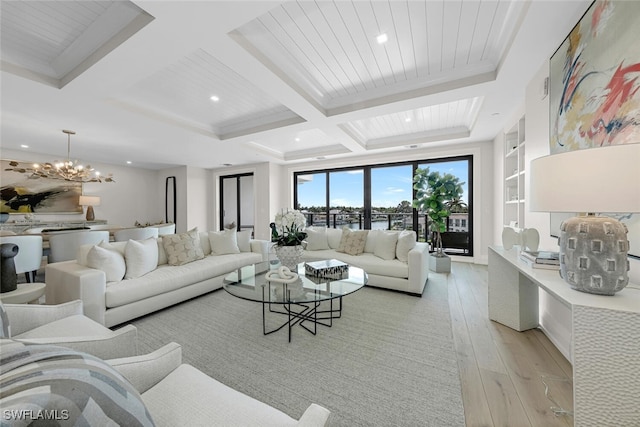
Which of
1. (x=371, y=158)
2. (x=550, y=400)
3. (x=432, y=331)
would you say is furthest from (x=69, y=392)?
(x=371, y=158)

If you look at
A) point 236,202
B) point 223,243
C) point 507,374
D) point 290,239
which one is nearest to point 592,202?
point 507,374

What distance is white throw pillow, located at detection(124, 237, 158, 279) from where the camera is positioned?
2.62 m

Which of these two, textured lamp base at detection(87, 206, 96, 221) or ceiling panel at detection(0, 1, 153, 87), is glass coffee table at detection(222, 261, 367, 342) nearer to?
ceiling panel at detection(0, 1, 153, 87)

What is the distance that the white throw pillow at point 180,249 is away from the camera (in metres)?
3.14

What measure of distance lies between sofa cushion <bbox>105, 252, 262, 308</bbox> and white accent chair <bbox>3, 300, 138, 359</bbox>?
775mm

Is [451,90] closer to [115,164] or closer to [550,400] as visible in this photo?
[550,400]

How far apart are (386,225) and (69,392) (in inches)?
240

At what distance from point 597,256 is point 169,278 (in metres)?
3.48

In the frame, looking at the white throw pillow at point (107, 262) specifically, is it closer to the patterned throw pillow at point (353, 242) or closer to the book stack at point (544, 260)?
the patterned throw pillow at point (353, 242)

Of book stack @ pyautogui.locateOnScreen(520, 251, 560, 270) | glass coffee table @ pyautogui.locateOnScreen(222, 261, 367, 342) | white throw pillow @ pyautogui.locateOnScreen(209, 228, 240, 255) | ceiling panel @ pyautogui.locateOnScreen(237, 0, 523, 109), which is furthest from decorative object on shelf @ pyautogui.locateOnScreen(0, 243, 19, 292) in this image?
book stack @ pyautogui.locateOnScreen(520, 251, 560, 270)

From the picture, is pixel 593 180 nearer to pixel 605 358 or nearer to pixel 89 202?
pixel 605 358

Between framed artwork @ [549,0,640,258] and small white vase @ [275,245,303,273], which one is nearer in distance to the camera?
framed artwork @ [549,0,640,258]

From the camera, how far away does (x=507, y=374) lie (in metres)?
1.70

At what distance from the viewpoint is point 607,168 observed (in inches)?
40.6
